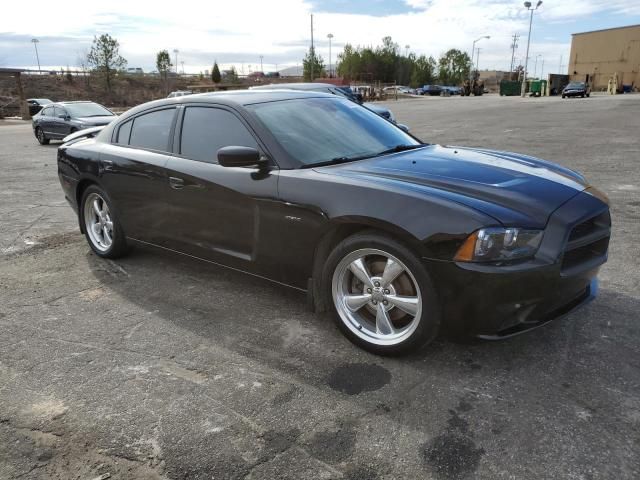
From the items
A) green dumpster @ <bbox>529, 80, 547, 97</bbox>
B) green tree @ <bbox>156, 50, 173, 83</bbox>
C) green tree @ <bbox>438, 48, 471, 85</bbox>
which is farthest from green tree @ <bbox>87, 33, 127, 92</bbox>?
green tree @ <bbox>438, 48, 471, 85</bbox>

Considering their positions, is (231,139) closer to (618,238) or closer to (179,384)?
(179,384)

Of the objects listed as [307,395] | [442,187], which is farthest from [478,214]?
[307,395]

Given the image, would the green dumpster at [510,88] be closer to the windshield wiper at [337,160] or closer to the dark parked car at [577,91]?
the dark parked car at [577,91]

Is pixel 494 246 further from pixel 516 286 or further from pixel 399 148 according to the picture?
pixel 399 148

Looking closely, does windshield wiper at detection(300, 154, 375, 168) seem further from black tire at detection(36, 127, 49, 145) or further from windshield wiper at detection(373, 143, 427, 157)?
black tire at detection(36, 127, 49, 145)

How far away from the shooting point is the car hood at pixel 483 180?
2.86 meters

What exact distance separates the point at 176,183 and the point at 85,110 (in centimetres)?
1529

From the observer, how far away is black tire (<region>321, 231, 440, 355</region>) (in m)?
2.88

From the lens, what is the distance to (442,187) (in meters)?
3.01

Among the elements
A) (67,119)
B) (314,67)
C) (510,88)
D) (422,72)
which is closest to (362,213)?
(67,119)

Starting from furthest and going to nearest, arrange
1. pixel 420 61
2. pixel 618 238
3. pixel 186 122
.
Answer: pixel 420 61
pixel 618 238
pixel 186 122

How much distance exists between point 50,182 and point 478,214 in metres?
9.48

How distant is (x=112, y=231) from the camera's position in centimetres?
498

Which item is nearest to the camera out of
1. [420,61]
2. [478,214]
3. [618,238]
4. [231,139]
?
[478,214]
